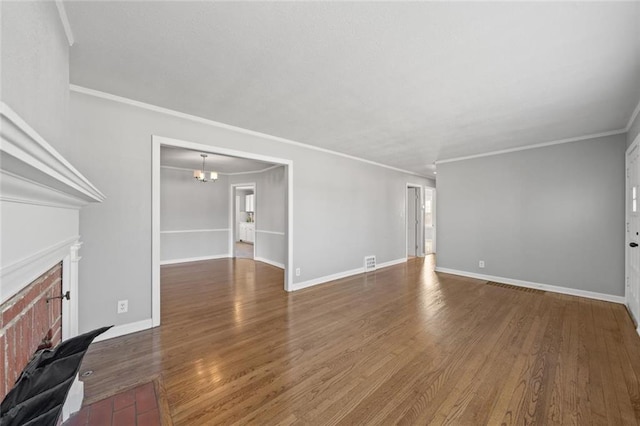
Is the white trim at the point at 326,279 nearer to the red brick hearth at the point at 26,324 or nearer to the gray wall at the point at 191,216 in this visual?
the red brick hearth at the point at 26,324

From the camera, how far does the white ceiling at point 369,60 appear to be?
1563 mm

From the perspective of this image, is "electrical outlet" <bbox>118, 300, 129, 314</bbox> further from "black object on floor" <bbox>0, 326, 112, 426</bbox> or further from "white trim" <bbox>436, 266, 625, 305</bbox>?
"white trim" <bbox>436, 266, 625, 305</bbox>

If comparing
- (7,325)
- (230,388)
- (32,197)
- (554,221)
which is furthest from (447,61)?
(554,221)

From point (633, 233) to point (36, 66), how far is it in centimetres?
576

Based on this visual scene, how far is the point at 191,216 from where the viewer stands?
692 centimetres

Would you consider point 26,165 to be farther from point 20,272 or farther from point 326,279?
point 326,279

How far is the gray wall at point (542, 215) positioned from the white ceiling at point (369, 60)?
0.95m

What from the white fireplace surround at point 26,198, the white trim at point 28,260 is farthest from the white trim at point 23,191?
the white trim at point 28,260

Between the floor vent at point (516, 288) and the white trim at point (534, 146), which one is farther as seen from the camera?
the floor vent at point (516, 288)

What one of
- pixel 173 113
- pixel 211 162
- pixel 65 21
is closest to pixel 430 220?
pixel 211 162

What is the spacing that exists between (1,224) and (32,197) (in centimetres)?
21

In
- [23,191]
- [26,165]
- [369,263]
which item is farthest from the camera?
[369,263]

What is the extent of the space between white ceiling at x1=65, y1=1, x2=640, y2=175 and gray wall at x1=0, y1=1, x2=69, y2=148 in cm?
33

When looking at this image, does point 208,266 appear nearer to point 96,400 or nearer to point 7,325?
point 96,400
